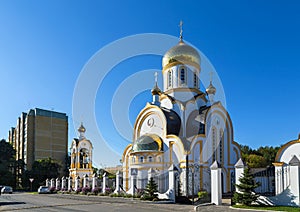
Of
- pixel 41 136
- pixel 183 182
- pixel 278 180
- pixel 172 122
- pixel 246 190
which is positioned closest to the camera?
pixel 278 180

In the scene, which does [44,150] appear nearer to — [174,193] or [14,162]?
[14,162]

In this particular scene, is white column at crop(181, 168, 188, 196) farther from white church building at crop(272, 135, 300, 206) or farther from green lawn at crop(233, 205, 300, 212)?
white church building at crop(272, 135, 300, 206)

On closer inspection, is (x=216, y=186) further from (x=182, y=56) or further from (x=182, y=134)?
(x=182, y=56)

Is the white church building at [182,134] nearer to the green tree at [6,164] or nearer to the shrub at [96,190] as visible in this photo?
the shrub at [96,190]

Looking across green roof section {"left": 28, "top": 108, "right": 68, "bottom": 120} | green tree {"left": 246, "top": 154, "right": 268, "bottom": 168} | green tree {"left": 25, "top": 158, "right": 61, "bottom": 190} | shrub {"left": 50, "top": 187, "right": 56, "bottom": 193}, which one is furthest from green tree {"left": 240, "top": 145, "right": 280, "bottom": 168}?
green roof section {"left": 28, "top": 108, "right": 68, "bottom": 120}

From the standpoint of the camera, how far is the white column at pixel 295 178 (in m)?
14.1

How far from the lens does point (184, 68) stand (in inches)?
1238

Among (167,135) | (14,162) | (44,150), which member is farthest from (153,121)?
(44,150)

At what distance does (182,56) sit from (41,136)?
43.6m

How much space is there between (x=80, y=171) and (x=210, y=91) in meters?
17.6

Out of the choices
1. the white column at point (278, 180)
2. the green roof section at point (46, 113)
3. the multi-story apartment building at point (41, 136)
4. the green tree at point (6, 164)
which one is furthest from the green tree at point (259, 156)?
the green roof section at point (46, 113)

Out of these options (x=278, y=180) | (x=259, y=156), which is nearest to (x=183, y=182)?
(x=278, y=180)

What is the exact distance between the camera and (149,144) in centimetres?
2656

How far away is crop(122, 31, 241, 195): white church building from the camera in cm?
2556
